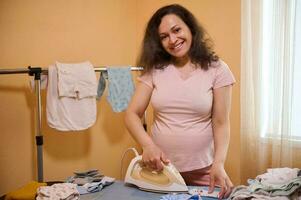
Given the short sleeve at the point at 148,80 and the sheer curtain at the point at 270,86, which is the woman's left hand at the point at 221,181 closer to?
the short sleeve at the point at 148,80

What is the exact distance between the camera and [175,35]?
1.23m

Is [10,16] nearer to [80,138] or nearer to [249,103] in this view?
[80,138]

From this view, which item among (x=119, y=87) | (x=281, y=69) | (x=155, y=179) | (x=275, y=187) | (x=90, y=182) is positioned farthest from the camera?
(x=119, y=87)

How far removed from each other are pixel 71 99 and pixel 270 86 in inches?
45.8

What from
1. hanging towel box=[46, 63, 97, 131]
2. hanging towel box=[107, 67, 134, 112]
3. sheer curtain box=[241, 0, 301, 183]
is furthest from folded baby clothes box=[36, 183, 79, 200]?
sheer curtain box=[241, 0, 301, 183]

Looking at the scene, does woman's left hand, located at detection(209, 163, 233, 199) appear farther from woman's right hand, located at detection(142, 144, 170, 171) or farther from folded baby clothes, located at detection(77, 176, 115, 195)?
folded baby clothes, located at detection(77, 176, 115, 195)

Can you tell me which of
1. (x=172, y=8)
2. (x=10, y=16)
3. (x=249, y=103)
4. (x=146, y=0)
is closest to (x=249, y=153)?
(x=249, y=103)

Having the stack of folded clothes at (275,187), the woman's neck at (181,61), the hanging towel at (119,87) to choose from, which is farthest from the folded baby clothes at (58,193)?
the hanging towel at (119,87)

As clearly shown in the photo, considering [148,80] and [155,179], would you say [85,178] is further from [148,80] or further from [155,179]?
[148,80]

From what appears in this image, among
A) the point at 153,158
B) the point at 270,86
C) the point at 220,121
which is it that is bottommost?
the point at 153,158

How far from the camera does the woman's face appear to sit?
4.05 ft

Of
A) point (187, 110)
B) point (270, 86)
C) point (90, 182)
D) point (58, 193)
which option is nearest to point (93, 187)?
point (90, 182)

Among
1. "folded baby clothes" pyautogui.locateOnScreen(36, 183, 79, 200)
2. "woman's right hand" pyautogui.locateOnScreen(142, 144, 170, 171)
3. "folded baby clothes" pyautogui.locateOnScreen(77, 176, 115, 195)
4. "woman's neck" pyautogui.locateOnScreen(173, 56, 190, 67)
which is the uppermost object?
"woman's neck" pyautogui.locateOnScreen(173, 56, 190, 67)

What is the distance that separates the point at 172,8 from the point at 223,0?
0.95 m
